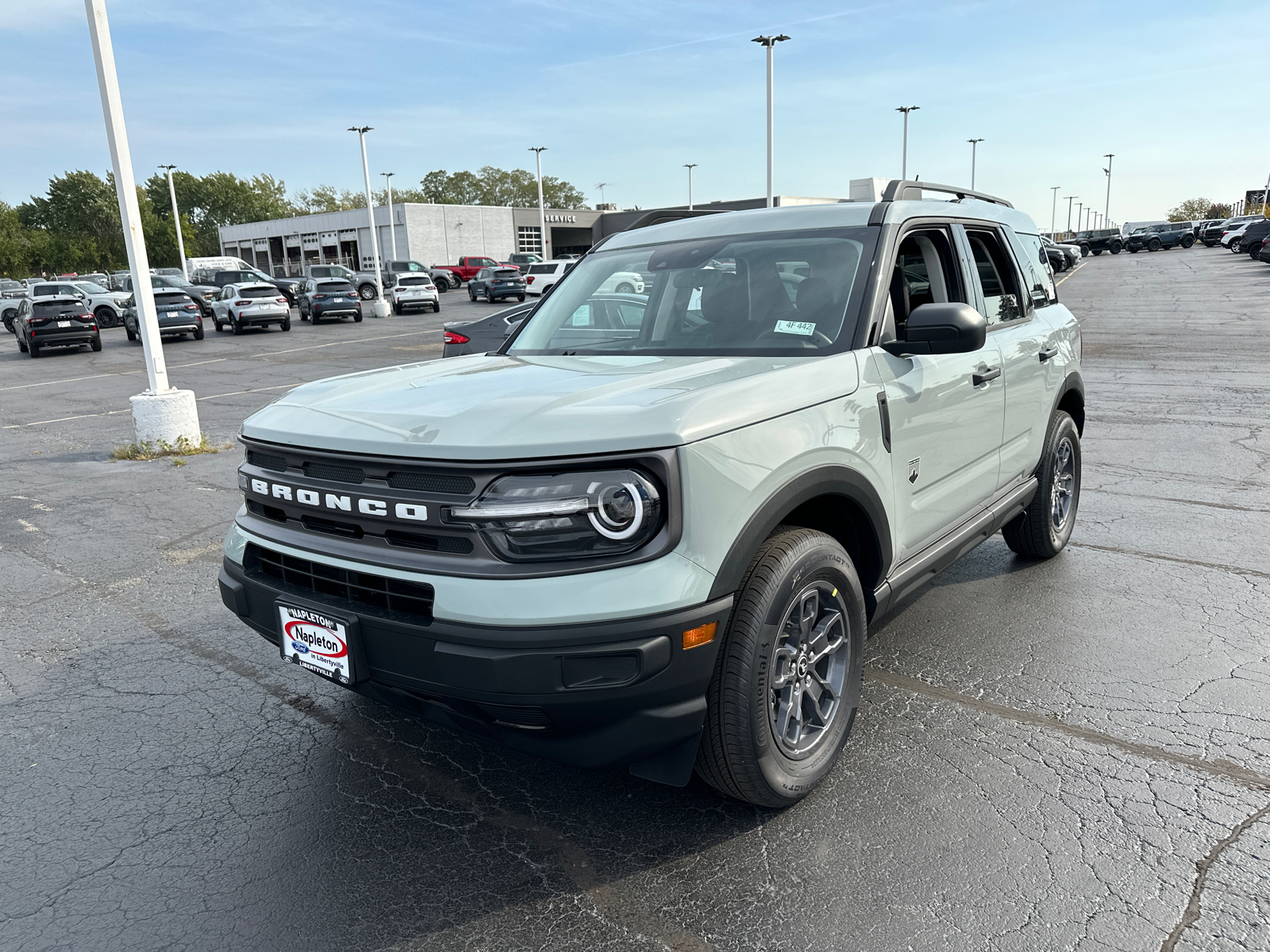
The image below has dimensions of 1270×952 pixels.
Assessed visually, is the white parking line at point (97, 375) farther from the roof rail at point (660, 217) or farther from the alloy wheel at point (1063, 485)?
the alloy wheel at point (1063, 485)

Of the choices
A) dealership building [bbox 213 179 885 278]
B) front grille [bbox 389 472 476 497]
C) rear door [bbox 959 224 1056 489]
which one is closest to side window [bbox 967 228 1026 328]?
rear door [bbox 959 224 1056 489]

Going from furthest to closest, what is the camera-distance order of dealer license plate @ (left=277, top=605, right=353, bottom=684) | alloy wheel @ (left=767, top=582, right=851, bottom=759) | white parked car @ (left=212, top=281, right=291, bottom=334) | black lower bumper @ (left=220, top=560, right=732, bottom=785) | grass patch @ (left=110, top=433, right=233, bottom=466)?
white parked car @ (left=212, top=281, right=291, bottom=334), grass patch @ (left=110, top=433, right=233, bottom=466), alloy wheel @ (left=767, top=582, right=851, bottom=759), dealer license plate @ (left=277, top=605, right=353, bottom=684), black lower bumper @ (left=220, top=560, right=732, bottom=785)

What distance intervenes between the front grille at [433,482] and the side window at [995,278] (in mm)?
2886

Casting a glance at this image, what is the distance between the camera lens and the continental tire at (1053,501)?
505 cm

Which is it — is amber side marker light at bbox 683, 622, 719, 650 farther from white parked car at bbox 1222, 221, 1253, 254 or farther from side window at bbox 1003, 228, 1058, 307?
white parked car at bbox 1222, 221, 1253, 254

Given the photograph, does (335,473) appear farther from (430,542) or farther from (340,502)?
(430,542)

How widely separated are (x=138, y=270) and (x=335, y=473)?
26.0 ft

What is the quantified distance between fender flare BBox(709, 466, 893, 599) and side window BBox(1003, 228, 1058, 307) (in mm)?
2394

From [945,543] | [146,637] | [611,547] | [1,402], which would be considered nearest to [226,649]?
[146,637]

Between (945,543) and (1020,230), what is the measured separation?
7.46 ft

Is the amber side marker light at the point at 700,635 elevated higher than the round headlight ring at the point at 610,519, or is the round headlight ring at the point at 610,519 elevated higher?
the round headlight ring at the point at 610,519

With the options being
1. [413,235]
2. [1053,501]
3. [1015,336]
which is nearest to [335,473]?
[1015,336]

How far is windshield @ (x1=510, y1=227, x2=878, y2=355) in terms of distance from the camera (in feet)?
11.2

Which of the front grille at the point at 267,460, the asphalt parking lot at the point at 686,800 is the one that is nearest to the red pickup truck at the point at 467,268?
the asphalt parking lot at the point at 686,800
